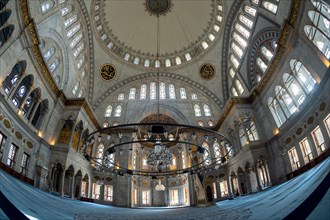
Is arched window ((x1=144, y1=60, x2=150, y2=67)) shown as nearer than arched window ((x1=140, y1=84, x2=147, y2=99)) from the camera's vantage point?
No

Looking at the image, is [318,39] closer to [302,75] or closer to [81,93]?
[302,75]

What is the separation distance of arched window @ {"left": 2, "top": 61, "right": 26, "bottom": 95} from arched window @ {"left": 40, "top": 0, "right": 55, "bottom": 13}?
14.1 feet

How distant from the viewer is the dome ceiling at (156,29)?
24562mm

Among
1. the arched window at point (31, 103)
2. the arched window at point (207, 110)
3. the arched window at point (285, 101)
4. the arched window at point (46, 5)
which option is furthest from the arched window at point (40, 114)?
the arched window at point (285, 101)

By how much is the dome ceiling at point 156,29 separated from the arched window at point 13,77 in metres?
11.0

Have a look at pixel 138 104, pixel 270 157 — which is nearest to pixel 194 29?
pixel 138 104

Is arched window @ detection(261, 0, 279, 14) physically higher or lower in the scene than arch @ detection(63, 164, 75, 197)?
higher

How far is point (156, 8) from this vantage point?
2569 centimetres

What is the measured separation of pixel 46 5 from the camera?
1623 cm

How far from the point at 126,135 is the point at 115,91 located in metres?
5.66

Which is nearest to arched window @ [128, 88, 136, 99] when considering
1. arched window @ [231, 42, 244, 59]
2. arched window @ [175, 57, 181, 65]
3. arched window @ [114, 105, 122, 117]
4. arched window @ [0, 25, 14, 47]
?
arched window @ [114, 105, 122, 117]

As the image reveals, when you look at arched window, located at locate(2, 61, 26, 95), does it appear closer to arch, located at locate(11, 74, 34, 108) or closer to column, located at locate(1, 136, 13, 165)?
arch, located at locate(11, 74, 34, 108)

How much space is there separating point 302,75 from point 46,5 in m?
18.6

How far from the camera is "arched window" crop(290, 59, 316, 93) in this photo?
14289mm
